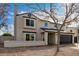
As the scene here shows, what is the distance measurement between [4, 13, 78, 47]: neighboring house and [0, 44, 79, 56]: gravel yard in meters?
0.13

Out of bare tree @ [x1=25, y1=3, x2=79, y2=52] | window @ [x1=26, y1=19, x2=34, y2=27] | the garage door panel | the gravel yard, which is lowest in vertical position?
the gravel yard

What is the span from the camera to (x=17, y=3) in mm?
6406

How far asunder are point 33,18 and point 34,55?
0.98 meters

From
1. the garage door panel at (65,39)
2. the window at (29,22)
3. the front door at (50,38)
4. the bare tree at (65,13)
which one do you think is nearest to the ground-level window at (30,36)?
the window at (29,22)

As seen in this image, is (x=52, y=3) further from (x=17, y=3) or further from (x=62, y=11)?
(x=17, y=3)

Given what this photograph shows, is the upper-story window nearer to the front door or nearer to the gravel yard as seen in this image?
the front door

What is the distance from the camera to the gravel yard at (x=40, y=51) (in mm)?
6242

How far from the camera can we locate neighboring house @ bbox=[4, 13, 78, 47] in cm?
640

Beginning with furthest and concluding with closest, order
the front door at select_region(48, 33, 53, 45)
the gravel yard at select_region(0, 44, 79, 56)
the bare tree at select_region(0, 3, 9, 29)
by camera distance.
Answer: the front door at select_region(48, 33, 53, 45) < the bare tree at select_region(0, 3, 9, 29) < the gravel yard at select_region(0, 44, 79, 56)

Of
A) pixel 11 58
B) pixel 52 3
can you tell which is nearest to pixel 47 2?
pixel 52 3

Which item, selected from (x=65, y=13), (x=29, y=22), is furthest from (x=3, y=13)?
(x=65, y=13)

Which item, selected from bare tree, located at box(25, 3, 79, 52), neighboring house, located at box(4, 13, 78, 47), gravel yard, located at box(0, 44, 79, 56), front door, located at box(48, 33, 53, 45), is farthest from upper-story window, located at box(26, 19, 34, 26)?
gravel yard, located at box(0, 44, 79, 56)

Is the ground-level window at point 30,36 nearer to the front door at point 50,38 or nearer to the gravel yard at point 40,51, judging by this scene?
the gravel yard at point 40,51

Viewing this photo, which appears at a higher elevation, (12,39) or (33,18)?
(33,18)
